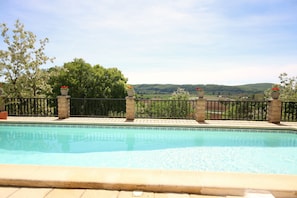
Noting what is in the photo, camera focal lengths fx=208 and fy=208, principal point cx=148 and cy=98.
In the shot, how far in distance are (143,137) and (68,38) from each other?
796 centimetres

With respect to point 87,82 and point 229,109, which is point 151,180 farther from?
point 87,82

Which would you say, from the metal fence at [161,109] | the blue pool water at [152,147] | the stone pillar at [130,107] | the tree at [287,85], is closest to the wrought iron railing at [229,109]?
the metal fence at [161,109]

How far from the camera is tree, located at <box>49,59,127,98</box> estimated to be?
23688mm

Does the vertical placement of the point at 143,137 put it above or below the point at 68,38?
below

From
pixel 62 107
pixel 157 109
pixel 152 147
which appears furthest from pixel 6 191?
pixel 157 109

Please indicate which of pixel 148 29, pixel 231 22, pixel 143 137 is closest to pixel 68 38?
pixel 148 29

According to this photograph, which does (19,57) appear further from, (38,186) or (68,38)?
(38,186)

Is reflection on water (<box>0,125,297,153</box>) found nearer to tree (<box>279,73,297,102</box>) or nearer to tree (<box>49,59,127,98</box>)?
tree (<box>279,73,297,102</box>)

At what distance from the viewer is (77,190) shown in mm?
2674

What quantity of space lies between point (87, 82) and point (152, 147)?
1942 cm

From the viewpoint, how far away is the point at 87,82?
24391 millimetres

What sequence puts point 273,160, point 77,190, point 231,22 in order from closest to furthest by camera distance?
point 77,190
point 273,160
point 231,22

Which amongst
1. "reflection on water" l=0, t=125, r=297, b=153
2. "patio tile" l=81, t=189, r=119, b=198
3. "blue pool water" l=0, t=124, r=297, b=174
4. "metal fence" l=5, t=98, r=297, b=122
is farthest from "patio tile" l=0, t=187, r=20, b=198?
"metal fence" l=5, t=98, r=297, b=122

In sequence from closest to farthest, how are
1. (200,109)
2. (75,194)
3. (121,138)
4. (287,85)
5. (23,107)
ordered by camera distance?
(75,194) → (121,138) → (200,109) → (23,107) → (287,85)
